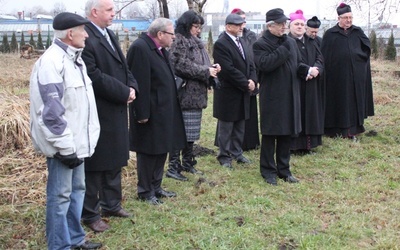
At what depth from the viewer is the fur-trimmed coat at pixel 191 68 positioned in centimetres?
606

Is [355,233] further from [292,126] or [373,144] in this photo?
[373,144]

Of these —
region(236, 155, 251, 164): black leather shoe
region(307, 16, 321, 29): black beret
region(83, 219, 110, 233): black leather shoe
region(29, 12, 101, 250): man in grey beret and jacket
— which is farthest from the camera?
region(307, 16, 321, 29): black beret

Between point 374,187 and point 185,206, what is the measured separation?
7.29ft

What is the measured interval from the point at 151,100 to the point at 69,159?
1.64 m

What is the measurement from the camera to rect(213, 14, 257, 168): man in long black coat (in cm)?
666

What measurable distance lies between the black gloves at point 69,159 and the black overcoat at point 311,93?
4.39 m

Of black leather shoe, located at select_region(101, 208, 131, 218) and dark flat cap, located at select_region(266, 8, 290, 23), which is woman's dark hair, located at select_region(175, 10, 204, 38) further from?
black leather shoe, located at select_region(101, 208, 131, 218)

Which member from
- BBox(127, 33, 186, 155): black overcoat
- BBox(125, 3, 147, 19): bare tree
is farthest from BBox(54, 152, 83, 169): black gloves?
BBox(125, 3, 147, 19): bare tree

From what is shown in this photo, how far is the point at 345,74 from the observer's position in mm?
8367

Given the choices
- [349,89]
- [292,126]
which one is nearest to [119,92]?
[292,126]

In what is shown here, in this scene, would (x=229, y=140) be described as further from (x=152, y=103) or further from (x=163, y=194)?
(x=152, y=103)

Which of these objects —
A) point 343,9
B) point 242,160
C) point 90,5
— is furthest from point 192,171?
point 343,9

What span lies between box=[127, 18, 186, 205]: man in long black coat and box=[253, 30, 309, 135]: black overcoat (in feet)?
4.01

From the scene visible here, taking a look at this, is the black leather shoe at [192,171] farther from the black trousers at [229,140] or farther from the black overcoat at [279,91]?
the black overcoat at [279,91]
